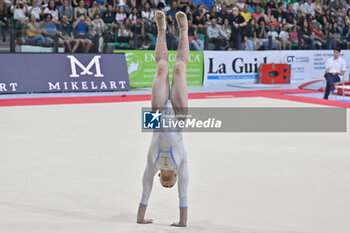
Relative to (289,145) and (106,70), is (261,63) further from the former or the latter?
(289,145)

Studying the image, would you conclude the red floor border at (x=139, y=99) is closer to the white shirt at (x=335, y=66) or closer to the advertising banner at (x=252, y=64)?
the white shirt at (x=335, y=66)

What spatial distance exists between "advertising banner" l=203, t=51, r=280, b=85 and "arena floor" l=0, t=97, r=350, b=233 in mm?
10152

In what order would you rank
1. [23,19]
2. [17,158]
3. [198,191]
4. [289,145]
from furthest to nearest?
[23,19] < [289,145] < [17,158] < [198,191]

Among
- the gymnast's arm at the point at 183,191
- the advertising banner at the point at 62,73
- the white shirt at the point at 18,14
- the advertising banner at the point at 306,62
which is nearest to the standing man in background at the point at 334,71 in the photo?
the advertising banner at the point at 306,62

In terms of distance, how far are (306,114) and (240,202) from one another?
7736 millimetres

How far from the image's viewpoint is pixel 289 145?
31.5 feet

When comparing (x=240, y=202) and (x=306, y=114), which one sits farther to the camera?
(x=306, y=114)

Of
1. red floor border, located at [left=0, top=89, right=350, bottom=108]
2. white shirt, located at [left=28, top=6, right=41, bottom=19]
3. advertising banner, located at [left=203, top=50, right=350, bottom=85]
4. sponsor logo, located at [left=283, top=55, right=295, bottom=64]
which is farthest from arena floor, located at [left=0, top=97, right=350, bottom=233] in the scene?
sponsor logo, located at [left=283, top=55, right=295, bottom=64]

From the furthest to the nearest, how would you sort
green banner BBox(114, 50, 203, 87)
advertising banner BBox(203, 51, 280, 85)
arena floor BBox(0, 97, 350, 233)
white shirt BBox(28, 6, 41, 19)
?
1. advertising banner BBox(203, 51, 280, 85)
2. green banner BBox(114, 50, 203, 87)
3. white shirt BBox(28, 6, 41, 19)
4. arena floor BBox(0, 97, 350, 233)

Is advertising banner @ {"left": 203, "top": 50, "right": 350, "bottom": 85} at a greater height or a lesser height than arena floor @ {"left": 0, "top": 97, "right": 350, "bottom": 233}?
greater

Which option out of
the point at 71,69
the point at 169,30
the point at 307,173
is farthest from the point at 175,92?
the point at 169,30

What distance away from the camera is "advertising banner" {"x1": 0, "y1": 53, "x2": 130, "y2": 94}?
17.1 m

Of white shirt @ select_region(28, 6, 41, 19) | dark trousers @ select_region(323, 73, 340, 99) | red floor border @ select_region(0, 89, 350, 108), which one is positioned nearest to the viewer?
red floor border @ select_region(0, 89, 350, 108)

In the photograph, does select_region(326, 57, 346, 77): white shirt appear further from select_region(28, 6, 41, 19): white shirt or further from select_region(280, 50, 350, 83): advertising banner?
select_region(28, 6, 41, 19): white shirt
